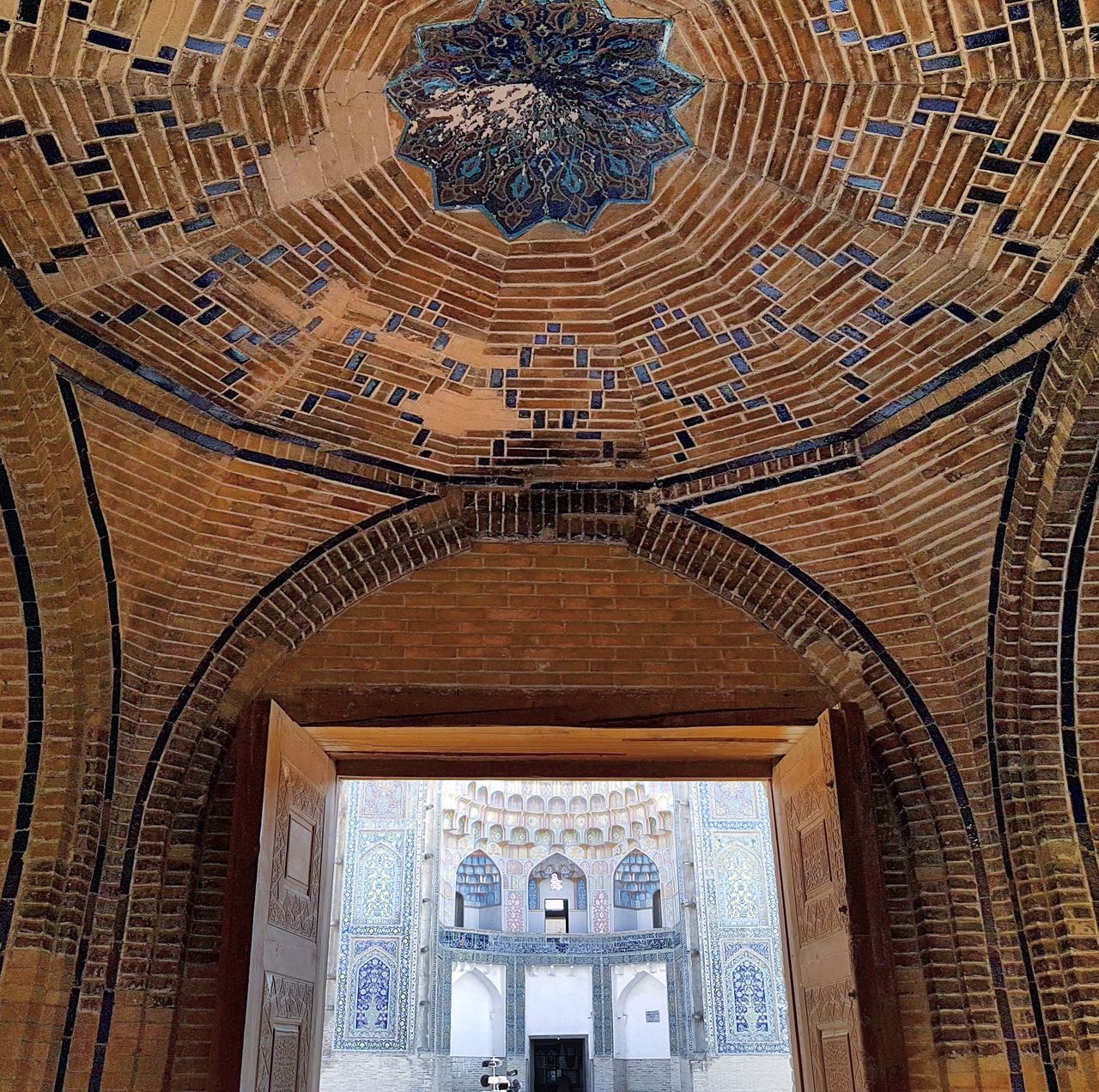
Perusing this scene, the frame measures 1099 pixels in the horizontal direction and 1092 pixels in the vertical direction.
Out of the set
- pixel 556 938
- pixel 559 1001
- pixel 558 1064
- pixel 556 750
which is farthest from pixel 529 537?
pixel 558 1064

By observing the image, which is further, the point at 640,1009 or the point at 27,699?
the point at 640,1009

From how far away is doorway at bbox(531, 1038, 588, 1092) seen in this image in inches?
787

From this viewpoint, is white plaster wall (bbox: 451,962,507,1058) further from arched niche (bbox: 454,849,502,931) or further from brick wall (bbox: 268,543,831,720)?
brick wall (bbox: 268,543,831,720)

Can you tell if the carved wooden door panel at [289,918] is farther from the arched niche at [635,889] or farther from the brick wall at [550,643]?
the arched niche at [635,889]

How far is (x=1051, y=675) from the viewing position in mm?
5074

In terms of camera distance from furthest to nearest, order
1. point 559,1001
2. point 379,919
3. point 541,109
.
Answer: point 559,1001 → point 379,919 → point 541,109

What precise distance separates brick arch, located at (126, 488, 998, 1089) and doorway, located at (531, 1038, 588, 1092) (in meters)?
17.1

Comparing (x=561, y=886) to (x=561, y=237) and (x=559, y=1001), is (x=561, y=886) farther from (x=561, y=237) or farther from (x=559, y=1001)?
(x=561, y=237)

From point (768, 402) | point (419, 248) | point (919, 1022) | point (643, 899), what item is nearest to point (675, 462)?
point (768, 402)

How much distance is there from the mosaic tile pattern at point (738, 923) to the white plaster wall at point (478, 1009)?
13.5ft

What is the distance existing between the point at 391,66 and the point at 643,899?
19025 millimetres

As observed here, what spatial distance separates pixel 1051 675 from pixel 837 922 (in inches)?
60.9

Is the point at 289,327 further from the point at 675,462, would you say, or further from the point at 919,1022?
the point at 919,1022

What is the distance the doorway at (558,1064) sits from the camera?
787 inches
